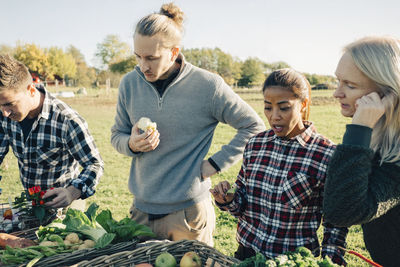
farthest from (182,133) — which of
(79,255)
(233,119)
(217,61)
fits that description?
(217,61)

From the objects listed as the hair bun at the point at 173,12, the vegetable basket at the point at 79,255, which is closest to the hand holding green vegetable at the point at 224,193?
the vegetable basket at the point at 79,255

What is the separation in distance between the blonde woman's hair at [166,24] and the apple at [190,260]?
4.64ft

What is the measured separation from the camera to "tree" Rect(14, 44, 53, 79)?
150 feet

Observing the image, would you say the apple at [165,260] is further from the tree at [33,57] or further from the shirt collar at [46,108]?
the tree at [33,57]

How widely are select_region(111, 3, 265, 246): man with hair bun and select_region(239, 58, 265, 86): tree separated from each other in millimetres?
75403

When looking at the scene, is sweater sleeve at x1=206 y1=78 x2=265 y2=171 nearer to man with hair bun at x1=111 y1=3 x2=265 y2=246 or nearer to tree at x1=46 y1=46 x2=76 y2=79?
man with hair bun at x1=111 y1=3 x2=265 y2=246

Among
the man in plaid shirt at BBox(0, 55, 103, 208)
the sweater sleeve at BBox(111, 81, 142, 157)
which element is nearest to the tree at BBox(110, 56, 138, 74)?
the man in plaid shirt at BBox(0, 55, 103, 208)

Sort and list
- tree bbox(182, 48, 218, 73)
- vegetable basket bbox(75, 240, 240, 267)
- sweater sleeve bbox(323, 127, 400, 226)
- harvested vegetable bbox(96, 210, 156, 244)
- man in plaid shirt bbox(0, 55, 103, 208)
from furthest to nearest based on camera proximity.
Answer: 1. tree bbox(182, 48, 218, 73)
2. man in plaid shirt bbox(0, 55, 103, 208)
3. harvested vegetable bbox(96, 210, 156, 244)
4. vegetable basket bbox(75, 240, 240, 267)
5. sweater sleeve bbox(323, 127, 400, 226)

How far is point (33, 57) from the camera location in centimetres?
4634

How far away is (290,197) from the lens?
1.97 metres

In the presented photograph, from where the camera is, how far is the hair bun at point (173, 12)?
2.57m

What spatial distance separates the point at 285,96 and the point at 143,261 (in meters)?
1.28

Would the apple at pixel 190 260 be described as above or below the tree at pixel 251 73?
below

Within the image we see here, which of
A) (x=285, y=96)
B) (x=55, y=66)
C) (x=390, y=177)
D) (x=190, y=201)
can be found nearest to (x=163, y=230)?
(x=190, y=201)
